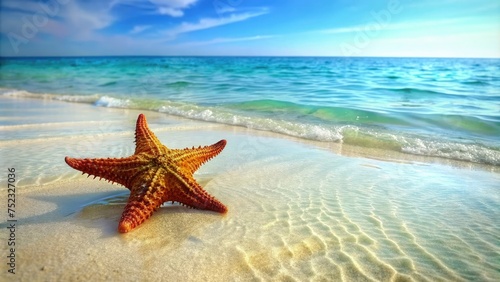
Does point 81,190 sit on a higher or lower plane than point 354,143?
lower

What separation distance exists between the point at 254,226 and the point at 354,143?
462cm

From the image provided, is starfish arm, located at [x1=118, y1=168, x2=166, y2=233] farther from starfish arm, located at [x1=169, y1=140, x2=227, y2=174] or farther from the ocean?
starfish arm, located at [x1=169, y1=140, x2=227, y2=174]

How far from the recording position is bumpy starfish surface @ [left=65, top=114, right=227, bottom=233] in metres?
3.08

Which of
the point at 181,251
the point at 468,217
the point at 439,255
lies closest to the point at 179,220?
the point at 181,251

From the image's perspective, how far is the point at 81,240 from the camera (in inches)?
115

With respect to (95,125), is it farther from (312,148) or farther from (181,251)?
(181,251)

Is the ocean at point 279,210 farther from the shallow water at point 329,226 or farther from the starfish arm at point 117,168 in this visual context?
the starfish arm at point 117,168

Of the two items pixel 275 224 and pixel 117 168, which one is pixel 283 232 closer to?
pixel 275 224

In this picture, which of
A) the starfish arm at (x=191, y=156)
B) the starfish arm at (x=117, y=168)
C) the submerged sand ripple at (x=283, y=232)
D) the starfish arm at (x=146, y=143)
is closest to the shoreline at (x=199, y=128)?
the submerged sand ripple at (x=283, y=232)

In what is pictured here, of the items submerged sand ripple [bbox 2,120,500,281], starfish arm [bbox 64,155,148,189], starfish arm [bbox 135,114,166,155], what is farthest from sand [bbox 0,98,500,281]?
starfish arm [bbox 135,114,166,155]

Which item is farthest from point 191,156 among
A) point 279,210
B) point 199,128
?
point 199,128

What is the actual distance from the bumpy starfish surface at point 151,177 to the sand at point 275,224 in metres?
0.20

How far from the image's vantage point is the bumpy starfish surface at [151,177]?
308 centimetres

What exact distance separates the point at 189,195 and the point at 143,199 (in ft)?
1.53
